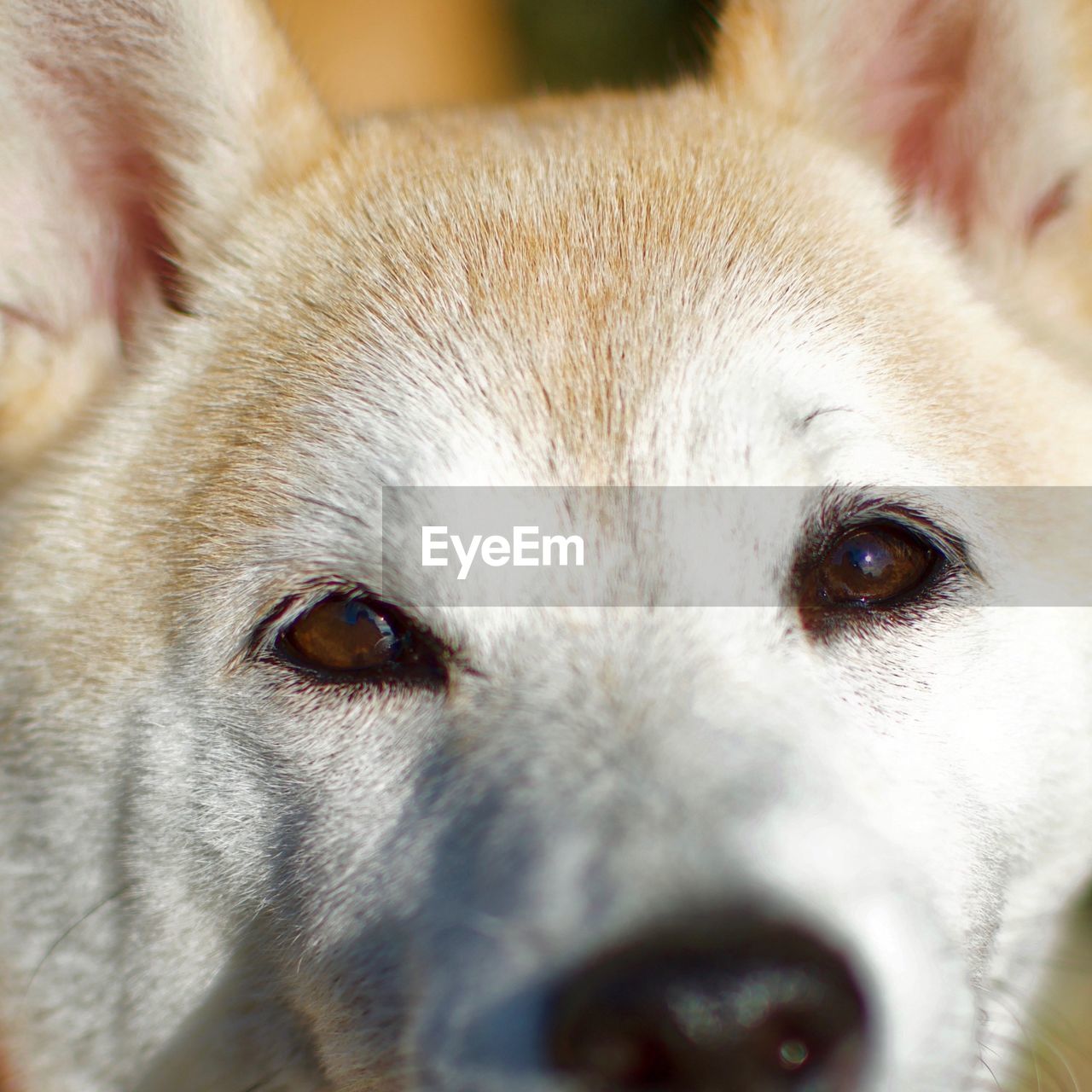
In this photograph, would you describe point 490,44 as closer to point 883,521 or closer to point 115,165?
point 115,165

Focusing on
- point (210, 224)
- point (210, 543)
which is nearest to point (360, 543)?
point (210, 543)

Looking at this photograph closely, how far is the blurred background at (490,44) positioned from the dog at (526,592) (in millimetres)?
2561

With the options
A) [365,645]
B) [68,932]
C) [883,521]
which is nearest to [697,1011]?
[365,645]

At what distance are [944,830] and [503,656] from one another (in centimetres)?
69

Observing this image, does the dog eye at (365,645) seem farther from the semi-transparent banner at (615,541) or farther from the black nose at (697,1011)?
the black nose at (697,1011)

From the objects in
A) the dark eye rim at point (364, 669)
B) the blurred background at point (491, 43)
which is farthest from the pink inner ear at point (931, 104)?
the blurred background at point (491, 43)

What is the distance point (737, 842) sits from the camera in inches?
56.0

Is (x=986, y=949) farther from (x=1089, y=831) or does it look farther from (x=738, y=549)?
(x=738, y=549)

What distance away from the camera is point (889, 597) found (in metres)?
1.86

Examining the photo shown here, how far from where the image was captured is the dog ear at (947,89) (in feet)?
7.15

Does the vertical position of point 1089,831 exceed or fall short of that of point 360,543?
it falls short

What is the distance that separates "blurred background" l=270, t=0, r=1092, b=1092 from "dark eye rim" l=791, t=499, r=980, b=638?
317cm

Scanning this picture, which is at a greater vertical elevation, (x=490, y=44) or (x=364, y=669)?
(x=490, y=44)

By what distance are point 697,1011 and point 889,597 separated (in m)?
0.79
